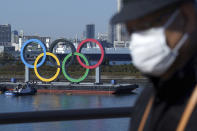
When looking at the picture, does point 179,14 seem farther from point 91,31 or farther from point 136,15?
point 91,31

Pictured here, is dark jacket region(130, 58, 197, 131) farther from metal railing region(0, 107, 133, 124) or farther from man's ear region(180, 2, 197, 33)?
metal railing region(0, 107, 133, 124)

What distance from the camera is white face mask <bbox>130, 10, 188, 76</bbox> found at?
0.82 meters

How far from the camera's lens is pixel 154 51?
2.72ft

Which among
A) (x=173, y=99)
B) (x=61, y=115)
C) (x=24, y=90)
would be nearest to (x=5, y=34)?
(x=24, y=90)

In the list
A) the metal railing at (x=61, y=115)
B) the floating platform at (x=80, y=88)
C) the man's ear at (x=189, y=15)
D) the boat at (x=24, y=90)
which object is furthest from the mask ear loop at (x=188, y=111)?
the floating platform at (x=80, y=88)

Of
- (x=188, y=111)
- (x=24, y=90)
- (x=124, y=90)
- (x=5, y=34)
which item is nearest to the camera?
(x=188, y=111)

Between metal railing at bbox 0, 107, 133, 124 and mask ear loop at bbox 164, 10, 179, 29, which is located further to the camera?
metal railing at bbox 0, 107, 133, 124

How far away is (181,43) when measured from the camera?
82cm

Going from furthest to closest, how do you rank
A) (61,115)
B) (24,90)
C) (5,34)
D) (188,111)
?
1. (5,34)
2. (24,90)
3. (61,115)
4. (188,111)

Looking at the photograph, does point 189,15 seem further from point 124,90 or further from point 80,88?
point 124,90

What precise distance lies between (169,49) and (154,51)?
1.1 inches

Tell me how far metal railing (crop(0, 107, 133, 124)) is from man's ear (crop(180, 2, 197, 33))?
1304mm

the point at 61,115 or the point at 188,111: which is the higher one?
the point at 188,111

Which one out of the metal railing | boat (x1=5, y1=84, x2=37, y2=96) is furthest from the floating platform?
the metal railing
